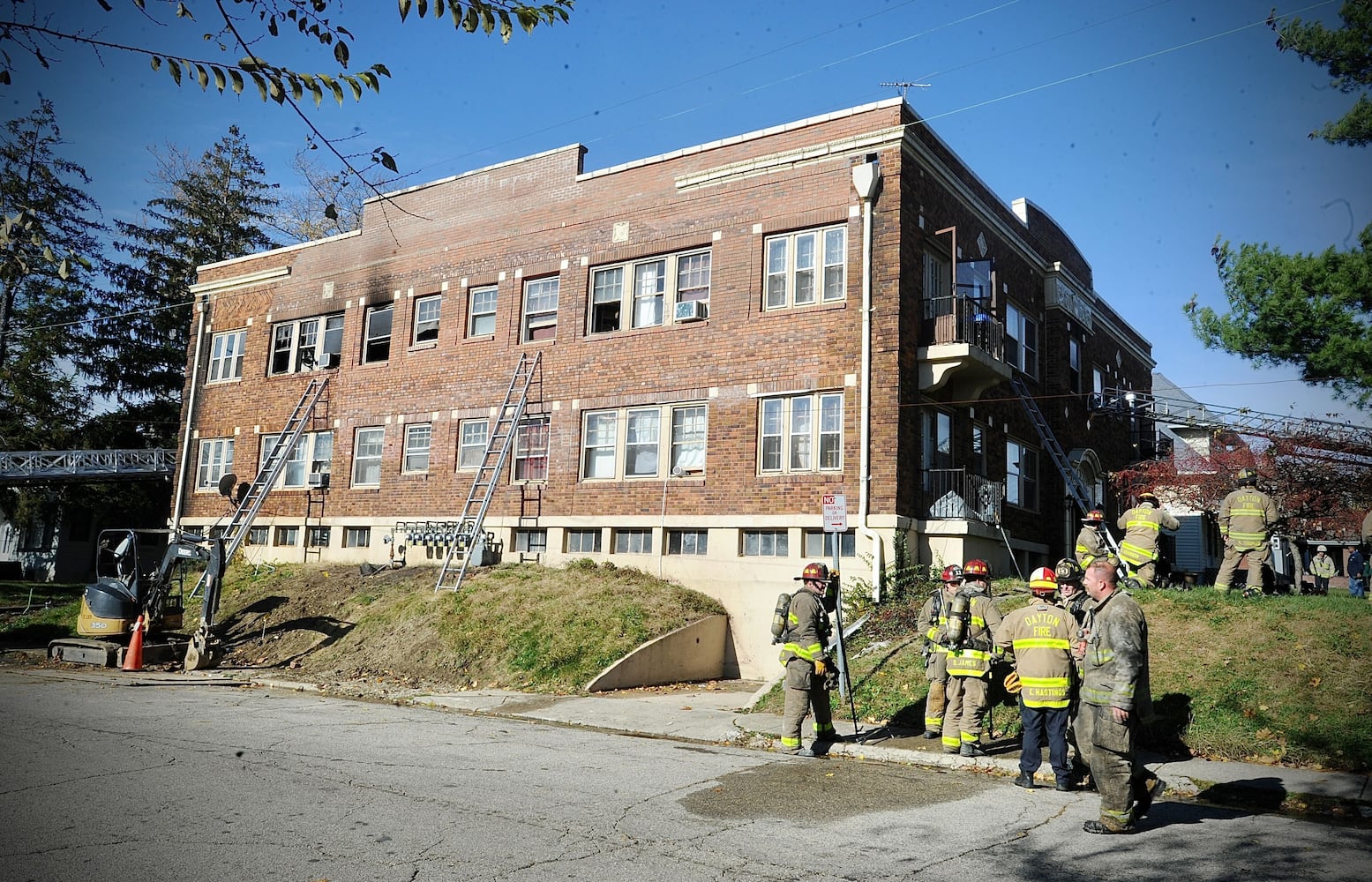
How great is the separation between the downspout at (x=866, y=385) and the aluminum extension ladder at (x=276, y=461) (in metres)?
15.7

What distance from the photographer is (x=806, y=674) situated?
10.9m

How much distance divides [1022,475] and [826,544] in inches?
302

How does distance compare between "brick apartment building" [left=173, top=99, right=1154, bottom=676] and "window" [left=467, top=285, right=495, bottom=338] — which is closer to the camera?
"brick apartment building" [left=173, top=99, right=1154, bottom=676]

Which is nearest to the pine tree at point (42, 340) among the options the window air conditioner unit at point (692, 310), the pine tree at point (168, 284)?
the pine tree at point (168, 284)

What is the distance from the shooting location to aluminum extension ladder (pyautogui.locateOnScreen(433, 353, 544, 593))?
20.9 metres

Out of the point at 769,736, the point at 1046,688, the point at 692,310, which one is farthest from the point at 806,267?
the point at 1046,688

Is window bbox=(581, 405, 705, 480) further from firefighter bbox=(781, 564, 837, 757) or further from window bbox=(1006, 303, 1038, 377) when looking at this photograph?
firefighter bbox=(781, 564, 837, 757)

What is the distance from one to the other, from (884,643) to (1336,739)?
6.13 metres

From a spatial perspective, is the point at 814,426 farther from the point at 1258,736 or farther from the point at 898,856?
the point at 898,856

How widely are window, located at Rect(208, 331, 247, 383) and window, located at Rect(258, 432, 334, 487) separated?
3573mm

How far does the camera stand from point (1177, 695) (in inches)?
438

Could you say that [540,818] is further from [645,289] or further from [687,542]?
[645,289]

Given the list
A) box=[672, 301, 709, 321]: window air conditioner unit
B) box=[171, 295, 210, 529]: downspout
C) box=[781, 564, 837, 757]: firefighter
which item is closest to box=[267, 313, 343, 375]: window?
box=[171, 295, 210, 529]: downspout

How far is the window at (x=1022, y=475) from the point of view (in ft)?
74.6
